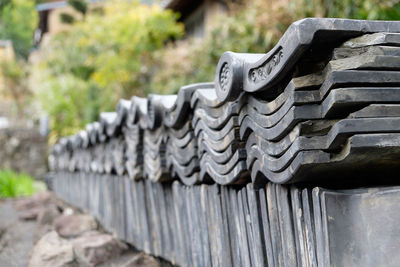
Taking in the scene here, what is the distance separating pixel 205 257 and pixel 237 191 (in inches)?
21.6

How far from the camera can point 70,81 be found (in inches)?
643

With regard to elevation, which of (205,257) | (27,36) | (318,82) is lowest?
(205,257)

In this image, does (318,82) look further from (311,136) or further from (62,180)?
(62,180)

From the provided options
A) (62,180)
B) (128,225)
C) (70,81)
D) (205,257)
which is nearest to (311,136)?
(205,257)

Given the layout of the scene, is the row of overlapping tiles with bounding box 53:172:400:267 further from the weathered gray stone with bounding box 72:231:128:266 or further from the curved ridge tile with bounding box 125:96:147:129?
the curved ridge tile with bounding box 125:96:147:129

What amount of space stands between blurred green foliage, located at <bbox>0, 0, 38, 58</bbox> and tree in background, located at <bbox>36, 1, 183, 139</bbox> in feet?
69.8

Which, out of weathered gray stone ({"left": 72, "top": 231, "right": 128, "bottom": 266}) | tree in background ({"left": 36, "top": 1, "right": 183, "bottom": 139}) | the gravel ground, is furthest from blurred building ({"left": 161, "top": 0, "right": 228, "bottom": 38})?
weathered gray stone ({"left": 72, "top": 231, "right": 128, "bottom": 266})

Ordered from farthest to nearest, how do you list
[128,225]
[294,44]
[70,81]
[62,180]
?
[70,81], [62,180], [128,225], [294,44]

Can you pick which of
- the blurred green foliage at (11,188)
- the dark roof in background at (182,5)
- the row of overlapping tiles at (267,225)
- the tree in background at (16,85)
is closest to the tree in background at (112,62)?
the dark roof in background at (182,5)

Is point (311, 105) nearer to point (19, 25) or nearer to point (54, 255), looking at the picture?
point (54, 255)

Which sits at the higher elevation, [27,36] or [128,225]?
[27,36]

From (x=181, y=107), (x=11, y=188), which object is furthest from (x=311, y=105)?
(x=11, y=188)

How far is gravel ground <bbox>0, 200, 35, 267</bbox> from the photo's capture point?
12.8 feet

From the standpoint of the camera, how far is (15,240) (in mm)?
4793
